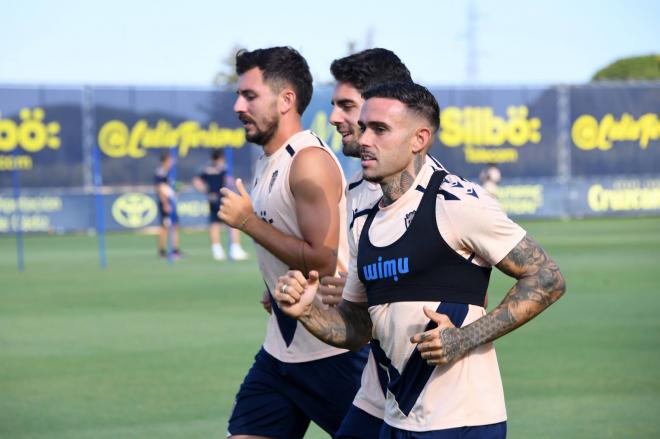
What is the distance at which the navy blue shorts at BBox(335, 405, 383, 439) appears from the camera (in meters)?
5.11

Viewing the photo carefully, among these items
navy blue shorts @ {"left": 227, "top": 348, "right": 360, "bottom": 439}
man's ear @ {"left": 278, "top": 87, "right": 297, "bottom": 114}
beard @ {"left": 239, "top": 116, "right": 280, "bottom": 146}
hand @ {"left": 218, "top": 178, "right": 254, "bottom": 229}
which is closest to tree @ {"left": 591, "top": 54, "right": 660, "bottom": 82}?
man's ear @ {"left": 278, "top": 87, "right": 297, "bottom": 114}

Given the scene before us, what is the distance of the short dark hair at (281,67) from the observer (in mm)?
6320

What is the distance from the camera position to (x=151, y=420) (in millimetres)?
8727

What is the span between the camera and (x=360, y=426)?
515cm

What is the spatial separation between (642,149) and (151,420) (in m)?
35.6

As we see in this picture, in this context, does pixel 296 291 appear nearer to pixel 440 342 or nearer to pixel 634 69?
pixel 440 342

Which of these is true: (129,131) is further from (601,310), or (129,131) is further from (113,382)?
(113,382)

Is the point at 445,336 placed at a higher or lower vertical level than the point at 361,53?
lower

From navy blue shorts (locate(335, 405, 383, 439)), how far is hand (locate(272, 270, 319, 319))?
664 mm

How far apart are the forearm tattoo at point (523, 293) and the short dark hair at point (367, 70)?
1.59 metres

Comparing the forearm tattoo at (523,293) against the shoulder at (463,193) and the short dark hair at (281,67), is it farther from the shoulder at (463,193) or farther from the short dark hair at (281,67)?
the short dark hair at (281,67)

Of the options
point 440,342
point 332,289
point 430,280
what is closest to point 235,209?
point 332,289

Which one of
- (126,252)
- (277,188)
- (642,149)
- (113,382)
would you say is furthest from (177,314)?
(642,149)

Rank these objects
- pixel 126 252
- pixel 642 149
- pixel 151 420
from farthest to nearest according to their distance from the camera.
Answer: pixel 642 149, pixel 126 252, pixel 151 420
